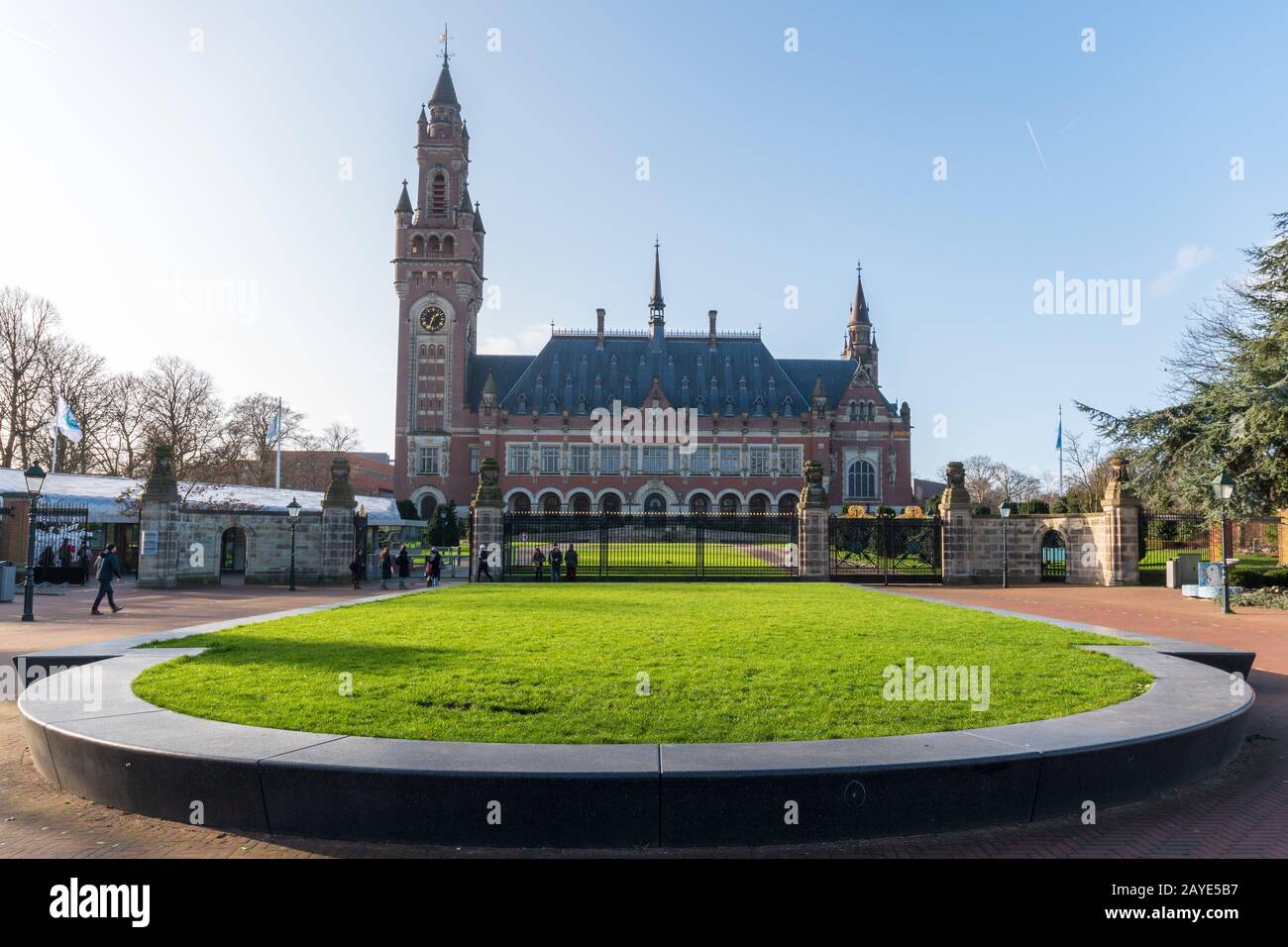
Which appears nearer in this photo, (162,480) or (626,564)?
(162,480)

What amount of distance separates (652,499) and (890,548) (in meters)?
42.7

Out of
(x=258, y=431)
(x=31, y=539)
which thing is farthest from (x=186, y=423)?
(x=31, y=539)

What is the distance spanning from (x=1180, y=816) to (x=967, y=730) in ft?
4.76

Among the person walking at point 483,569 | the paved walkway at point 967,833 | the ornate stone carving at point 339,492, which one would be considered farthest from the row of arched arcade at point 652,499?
the paved walkway at point 967,833

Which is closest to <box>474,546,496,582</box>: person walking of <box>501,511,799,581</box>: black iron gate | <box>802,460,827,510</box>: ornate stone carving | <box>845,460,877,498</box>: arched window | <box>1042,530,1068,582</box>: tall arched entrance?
<box>501,511,799,581</box>: black iron gate

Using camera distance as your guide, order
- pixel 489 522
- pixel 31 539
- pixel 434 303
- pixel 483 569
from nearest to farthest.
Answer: pixel 31 539 → pixel 483 569 → pixel 489 522 → pixel 434 303

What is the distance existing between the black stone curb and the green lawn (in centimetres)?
48

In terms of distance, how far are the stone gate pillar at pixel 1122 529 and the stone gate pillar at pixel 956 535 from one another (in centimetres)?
441

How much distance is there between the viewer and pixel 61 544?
29391mm

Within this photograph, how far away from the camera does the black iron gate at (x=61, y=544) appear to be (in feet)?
88.7

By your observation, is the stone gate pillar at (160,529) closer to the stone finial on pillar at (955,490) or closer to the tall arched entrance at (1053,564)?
the stone finial on pillar at (955,490)

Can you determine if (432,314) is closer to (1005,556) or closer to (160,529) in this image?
(160,529)

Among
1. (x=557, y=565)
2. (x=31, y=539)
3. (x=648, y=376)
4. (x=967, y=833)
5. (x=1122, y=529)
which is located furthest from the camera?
(x=648, y=376)
